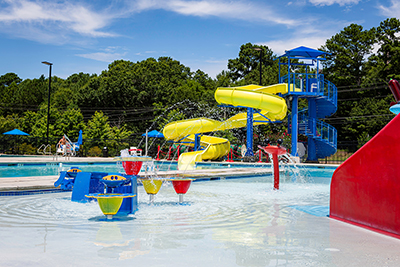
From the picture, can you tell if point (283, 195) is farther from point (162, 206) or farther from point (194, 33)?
point (194, 33)

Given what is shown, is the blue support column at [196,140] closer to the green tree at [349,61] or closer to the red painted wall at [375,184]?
the red painted wall at [375,184]

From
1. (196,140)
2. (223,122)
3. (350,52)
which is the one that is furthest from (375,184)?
(350,52)

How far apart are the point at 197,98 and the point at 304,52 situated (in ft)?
71.3

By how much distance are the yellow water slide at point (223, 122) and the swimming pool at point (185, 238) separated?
1161 cm

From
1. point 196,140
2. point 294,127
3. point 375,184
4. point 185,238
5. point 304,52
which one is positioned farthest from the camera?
point 294,127

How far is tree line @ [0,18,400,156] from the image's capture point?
3634 centimetres

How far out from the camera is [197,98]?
43156 millimetres

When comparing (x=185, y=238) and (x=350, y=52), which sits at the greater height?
(x=350, y=52)

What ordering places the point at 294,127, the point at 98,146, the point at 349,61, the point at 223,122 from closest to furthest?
the point at 223,122, the point at 294,127, the point at 98,146, the point at 349,61

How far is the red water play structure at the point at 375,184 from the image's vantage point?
4570mm

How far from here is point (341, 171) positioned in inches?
225

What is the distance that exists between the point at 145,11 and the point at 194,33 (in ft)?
35.9

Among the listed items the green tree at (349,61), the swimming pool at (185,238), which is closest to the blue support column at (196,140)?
the swimming pool at (185,238)

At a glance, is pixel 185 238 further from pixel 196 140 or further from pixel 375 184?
pixel 196 140
